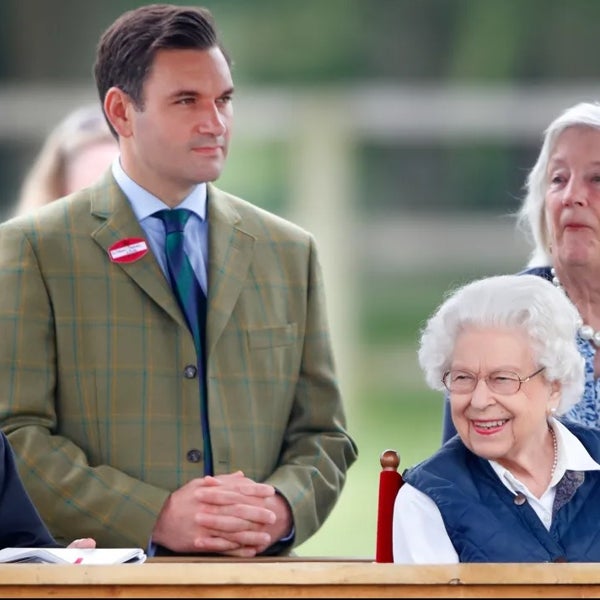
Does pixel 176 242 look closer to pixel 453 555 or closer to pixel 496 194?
pixel 453 555

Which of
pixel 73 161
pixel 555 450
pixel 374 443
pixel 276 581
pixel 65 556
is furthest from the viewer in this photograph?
pixel 374 443

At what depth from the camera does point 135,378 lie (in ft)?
10.4

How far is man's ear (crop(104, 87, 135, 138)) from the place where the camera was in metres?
3.25

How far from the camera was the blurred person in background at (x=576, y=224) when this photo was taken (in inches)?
125

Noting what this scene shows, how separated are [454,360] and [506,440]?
15 cm

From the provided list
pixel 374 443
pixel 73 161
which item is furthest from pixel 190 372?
pixel 374 443

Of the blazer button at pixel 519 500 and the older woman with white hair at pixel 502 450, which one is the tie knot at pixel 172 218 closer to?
the older woman with white hair at pixel 502 450

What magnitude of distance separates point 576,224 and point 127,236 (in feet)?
2.76

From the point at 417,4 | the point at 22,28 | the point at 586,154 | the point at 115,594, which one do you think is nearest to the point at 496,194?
the point at 417,4

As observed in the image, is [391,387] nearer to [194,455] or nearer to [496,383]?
[194,455]

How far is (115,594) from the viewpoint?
234 centimetres

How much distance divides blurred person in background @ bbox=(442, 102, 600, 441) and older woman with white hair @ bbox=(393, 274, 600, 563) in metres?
0.39

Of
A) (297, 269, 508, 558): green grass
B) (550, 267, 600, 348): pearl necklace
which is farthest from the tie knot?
(297, 269, 508, 558): green grass

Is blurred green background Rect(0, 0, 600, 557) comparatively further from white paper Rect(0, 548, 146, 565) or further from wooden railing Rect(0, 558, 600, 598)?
wooden railing Rect(0, 558, 600, 598)
